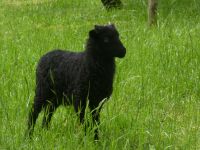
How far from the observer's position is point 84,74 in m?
5.80

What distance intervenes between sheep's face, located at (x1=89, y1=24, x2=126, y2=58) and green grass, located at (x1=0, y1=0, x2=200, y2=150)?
37 centimetres

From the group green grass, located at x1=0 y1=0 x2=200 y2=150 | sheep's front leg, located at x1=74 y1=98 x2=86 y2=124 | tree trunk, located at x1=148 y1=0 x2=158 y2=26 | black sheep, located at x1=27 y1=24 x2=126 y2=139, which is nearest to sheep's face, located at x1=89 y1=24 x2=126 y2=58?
black sheep, located at x1=27 y1=24 x2=126 y2=139

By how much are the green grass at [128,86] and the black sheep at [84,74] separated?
173 mm

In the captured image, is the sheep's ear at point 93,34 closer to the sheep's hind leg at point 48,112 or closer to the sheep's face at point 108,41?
the sheep's face at point 108,41

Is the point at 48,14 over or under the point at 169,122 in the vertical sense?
over

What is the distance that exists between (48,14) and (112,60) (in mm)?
11178

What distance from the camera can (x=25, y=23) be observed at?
14969mm

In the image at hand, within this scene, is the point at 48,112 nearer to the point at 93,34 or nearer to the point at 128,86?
the point at 93,34

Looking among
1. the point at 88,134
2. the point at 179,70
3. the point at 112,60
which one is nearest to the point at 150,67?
the point at 179,70

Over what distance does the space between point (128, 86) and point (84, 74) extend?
193cm

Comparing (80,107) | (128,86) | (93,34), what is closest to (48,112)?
(80,107)

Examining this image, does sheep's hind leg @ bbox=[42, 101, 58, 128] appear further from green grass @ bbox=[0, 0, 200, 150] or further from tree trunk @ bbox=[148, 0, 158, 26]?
tree trunk @ bbox=[148, 0, 158, 26]

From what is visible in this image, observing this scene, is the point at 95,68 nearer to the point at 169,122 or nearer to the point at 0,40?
the point at 169,122

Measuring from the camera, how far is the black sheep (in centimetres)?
568
